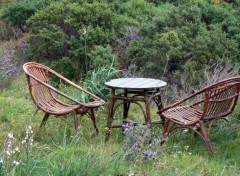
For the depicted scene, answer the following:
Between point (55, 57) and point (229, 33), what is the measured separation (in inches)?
156

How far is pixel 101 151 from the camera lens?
184 inches

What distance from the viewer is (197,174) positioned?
4.56 meters

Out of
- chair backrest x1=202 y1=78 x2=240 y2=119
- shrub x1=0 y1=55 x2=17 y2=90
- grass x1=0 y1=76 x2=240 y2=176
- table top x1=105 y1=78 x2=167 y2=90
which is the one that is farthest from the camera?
shrub x1=0 y1=55 x2=17 y2=90

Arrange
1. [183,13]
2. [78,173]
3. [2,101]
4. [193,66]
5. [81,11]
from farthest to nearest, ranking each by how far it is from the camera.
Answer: [81,11] → [183,13] → [193,66] → [2,101] → [78,173]

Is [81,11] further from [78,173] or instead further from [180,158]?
[78,173]

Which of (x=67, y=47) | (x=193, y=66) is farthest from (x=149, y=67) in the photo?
(x=67, y=47)

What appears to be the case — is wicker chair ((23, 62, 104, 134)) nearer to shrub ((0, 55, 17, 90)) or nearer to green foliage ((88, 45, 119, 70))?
green foliage ((88, 45, 119, 70))

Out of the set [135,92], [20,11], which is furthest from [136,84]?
[20,11]

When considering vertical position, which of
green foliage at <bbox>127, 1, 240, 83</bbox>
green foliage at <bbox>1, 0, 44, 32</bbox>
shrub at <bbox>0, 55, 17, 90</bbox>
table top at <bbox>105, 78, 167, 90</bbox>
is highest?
table top at <bbox>105, 78, 167, 90</bbox>

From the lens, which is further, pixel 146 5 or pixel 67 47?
pixel 146 5

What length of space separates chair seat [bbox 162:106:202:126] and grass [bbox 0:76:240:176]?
29 centimetres

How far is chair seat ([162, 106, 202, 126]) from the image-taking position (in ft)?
19.7

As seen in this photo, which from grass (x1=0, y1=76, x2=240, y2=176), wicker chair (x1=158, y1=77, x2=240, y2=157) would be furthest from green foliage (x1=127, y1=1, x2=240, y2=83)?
wicker chair (x1=158, y1=77, x2=240, y2=157)

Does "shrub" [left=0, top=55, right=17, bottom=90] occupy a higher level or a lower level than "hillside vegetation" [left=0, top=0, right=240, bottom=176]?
lower
